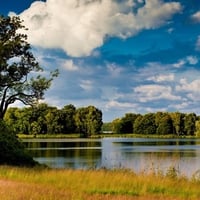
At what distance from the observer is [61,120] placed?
155625 millimetres

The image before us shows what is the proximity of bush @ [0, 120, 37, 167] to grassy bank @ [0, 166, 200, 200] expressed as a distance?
23.2ft

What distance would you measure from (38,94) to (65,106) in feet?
408

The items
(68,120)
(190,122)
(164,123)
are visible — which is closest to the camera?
(68,120)

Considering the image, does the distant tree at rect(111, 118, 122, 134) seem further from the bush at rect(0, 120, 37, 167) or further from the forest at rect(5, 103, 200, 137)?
the bush at rect(0, 120, 37, 167)

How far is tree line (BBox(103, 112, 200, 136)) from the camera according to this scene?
159 meters

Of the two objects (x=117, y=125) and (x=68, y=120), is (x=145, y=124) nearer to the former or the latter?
(x=117, y=125)

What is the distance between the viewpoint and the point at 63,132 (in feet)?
521

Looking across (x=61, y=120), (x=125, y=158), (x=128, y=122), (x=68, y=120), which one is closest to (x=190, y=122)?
(x=128, y=122)

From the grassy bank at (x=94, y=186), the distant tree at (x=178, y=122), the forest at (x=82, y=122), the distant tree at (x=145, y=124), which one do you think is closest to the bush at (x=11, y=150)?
the grassy bank at (x=94, y=186)

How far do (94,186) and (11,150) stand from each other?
14049 millimetres

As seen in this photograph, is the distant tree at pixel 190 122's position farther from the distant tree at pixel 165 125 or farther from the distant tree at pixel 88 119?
the distant tree at pixel 88 119

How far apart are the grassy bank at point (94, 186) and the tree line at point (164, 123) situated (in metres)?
131

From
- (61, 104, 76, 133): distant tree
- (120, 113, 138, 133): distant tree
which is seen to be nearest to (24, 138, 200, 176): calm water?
(61, 104, 76, 133): distant tree

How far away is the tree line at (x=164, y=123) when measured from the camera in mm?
159125
